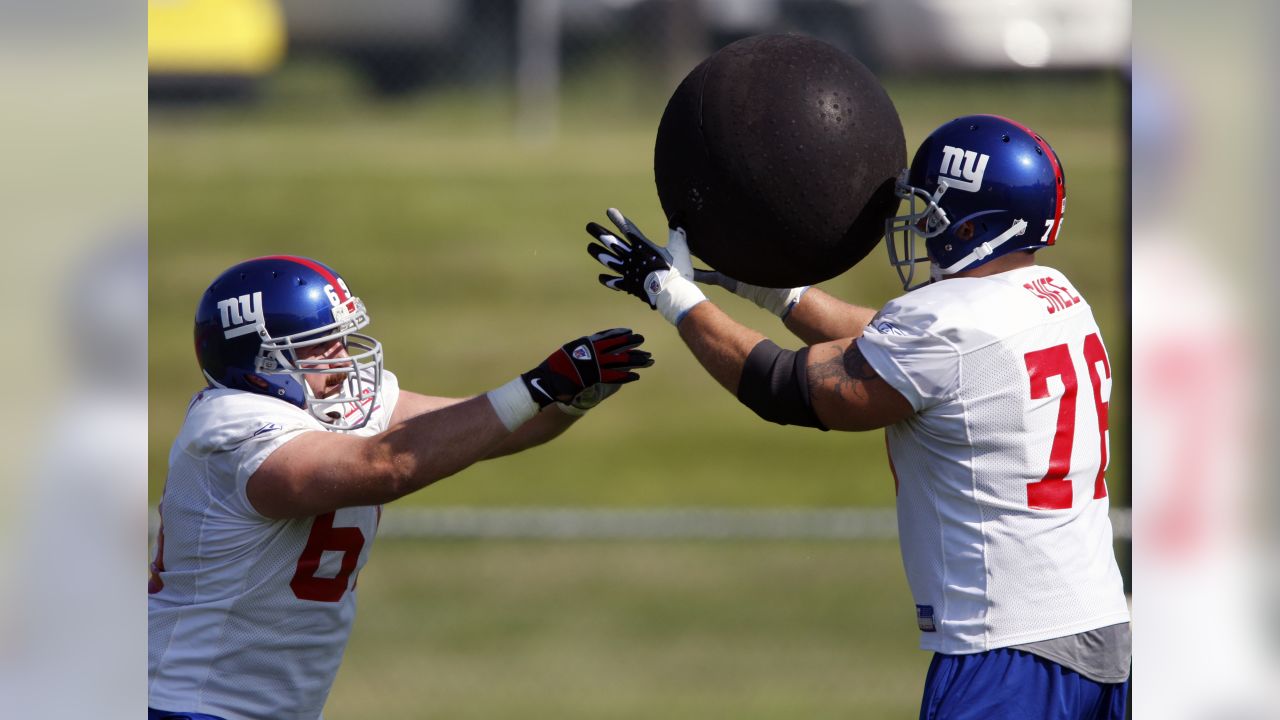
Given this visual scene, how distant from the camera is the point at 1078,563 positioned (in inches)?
135

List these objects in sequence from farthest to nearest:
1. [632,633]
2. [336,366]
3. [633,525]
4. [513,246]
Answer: [513,246] → [633,525] → [632,633] → [336,366]

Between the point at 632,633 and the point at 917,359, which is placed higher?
the point at 917,359

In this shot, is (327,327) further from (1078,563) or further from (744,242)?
(1078,563)

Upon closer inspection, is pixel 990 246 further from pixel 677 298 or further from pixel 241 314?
pixel 241 314

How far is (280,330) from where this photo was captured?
371 centimetres

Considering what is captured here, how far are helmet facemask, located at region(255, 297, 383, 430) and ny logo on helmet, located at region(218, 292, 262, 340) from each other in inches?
1.4

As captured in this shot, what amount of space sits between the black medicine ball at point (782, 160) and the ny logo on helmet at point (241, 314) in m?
1.05

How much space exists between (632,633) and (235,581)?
A: 542 centimetres

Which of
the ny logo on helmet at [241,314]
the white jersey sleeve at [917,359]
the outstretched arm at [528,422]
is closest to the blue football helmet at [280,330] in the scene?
the ny logo on helmet at [241,314]

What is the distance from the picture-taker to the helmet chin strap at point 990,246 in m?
3.50

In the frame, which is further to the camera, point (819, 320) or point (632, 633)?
point (632, 633)

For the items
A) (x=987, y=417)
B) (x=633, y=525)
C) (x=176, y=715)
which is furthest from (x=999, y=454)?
(x=633, y=525)

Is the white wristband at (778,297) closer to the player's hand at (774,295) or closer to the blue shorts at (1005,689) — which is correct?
the player's hand at (774,295)

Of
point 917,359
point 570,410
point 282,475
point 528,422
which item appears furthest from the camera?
point 528,422
